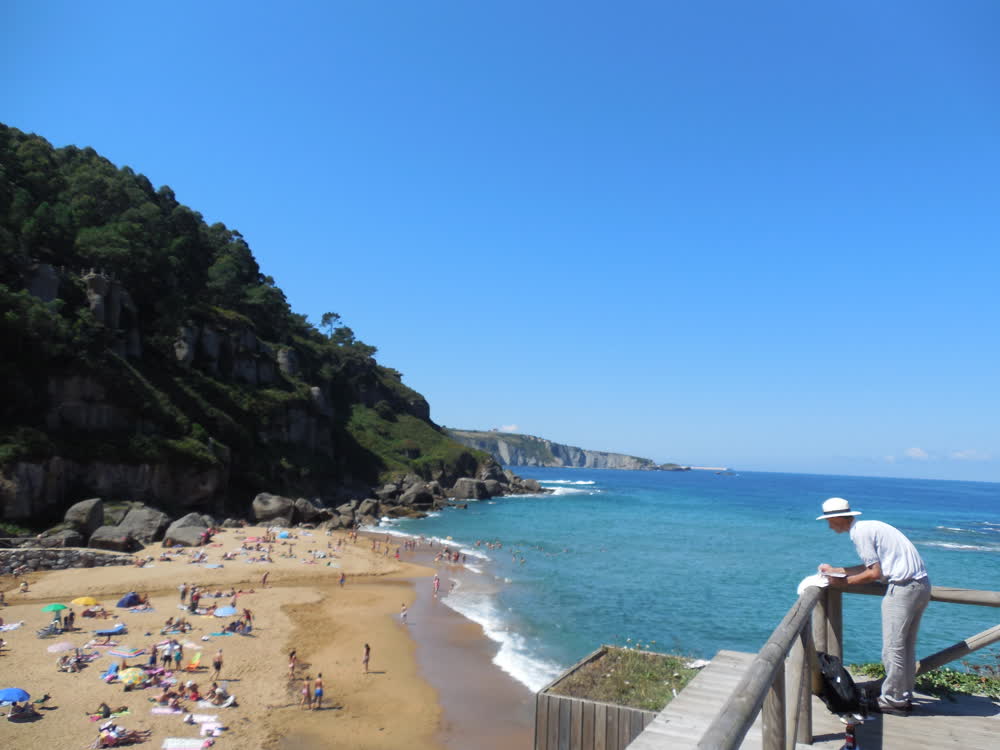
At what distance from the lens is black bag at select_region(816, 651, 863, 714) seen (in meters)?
4.80

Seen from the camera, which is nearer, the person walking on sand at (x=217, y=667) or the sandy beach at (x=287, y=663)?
the sandy beach at (x=287, y=663)

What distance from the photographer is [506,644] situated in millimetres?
24391

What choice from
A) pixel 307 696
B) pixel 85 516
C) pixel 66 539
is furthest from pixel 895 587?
pixel 85 516

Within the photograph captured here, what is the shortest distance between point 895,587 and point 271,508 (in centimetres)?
5426

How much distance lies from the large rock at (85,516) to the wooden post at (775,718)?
4201 cm

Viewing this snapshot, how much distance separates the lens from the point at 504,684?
2000 centimetres

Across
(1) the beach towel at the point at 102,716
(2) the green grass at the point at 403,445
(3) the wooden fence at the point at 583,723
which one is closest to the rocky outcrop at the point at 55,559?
(1) the beach towel at the point at 102,716

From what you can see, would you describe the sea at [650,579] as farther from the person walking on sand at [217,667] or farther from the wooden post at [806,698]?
the wooden post at [806,698]

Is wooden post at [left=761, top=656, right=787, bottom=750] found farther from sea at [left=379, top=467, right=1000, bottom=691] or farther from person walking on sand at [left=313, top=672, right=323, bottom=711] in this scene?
person walking on sand at [left=313, top=672, right=323, bottom=711]

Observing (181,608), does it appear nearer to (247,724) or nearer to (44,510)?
(247,724)

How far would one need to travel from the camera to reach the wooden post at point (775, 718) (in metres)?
3.29

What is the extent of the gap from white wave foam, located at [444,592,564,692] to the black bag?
1610cm

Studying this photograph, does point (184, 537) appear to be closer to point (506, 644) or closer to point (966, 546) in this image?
point (506, 644)

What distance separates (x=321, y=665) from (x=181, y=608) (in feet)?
30.5
